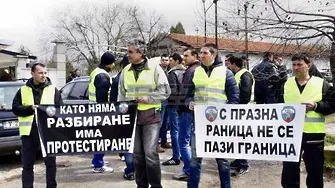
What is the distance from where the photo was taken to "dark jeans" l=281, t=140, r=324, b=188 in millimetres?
4512

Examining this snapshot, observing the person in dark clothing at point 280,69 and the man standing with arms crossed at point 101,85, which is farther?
the person in dark clothing at point 280,69

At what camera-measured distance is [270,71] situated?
7.25 m

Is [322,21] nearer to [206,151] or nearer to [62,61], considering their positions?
[206,151]

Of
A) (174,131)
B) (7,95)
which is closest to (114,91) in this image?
(174,131)

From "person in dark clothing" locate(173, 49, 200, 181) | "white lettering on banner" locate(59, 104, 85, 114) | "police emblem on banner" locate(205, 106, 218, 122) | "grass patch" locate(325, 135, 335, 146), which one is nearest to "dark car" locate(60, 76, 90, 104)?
"person in dark clothing" locate(173, 49, 200, 181)

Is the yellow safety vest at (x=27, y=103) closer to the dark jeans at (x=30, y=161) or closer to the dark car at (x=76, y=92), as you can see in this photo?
the dark jeans at (x=30, y=161)

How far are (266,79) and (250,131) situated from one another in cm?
260

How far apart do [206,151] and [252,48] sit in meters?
2.52

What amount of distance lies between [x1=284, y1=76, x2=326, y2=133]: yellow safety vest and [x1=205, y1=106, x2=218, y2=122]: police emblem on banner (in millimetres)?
926

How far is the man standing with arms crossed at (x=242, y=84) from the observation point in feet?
20.6

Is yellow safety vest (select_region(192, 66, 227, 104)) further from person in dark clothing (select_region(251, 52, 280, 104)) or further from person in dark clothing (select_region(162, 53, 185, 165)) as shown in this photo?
person in dark clothing (select_region(251, 52, 280, 104))

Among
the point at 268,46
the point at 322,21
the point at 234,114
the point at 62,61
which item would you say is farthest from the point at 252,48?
the point at 62,61

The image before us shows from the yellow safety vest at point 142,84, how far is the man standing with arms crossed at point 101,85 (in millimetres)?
1184

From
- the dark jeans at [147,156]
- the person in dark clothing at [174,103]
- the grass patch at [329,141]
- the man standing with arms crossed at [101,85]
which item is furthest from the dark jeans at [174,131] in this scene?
the grass patch at [329,141]
